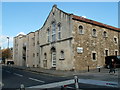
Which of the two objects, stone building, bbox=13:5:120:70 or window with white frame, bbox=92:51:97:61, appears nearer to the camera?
stone building, bbox=13:5:120:70

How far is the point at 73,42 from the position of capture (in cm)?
2412

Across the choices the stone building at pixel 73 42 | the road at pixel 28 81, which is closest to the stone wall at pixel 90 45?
the stone building at pixel 73 42

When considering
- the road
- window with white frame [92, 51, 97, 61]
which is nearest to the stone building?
window with white frame [92, 51, 97, 61]

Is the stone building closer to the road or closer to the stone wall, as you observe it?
the stone wall

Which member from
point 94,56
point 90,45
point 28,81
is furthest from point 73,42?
point 28,81

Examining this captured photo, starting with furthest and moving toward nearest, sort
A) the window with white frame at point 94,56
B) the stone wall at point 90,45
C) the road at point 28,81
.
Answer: the window with white frame at point 94,56
the stone wall at point 90,45
the road at point 28,81

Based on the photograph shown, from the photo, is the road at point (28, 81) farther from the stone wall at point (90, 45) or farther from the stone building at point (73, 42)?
the stone wall at point (90, 45)

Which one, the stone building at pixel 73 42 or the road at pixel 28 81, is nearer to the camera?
the road at pixel 28 81

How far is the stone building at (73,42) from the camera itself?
24500 millimetres

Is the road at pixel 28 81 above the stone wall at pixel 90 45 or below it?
below

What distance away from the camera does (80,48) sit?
2472cm

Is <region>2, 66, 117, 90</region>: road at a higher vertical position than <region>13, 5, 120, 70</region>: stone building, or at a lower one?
lower

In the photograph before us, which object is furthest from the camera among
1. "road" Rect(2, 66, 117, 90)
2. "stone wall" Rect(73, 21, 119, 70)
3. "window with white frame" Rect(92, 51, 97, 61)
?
"window with white frame" Rect(92, 51, 97, 61)

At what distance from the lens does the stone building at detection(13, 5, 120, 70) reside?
24.5 metres
